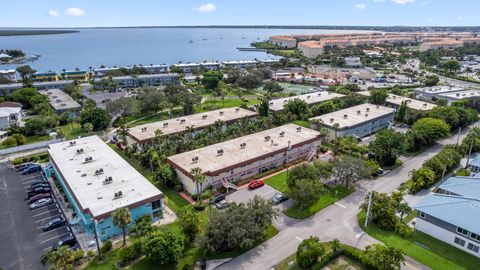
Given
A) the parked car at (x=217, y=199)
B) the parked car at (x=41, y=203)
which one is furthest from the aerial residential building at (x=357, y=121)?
the parked car at (x=41, y=203)

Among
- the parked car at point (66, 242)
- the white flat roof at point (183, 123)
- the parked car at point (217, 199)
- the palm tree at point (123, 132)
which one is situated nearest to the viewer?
the parked car at point (66, 242)

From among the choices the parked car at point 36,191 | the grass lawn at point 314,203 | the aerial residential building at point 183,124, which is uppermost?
the aerial residential building at point 183,124

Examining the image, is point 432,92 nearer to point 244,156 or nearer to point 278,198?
point 244,156

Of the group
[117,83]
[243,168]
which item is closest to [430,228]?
[243,168]

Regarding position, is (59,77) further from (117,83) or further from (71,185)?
(71,185)

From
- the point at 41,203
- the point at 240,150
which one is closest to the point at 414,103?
the point at 240,150

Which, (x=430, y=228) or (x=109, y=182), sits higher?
(x=109, y=182)

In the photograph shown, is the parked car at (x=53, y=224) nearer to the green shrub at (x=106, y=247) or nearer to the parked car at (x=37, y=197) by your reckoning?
the parked car at (x=37, y=197)

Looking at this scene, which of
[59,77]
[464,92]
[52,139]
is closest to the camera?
[52,139]

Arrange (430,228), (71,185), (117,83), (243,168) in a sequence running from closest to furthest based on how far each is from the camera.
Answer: (430,228) → (71,185) → (243,168) → (117,83)
